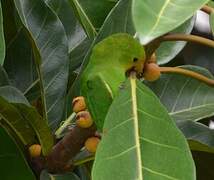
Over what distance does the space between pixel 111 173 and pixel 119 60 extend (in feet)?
0.46

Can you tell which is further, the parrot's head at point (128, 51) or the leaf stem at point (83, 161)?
the leaf stem at point (83, 161)

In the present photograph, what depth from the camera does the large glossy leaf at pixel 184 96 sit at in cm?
102

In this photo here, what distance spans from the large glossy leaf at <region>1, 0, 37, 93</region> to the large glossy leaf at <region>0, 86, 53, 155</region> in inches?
5.2

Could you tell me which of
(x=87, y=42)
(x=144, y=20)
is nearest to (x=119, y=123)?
(x=144, y=20)

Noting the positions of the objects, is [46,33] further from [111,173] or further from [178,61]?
[178,61]

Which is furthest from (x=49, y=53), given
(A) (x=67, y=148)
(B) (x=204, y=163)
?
(B) (x=204, y=163)

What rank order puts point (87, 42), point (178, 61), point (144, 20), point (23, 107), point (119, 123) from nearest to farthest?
point (144, 20) → point (119, 123) → point (23, 107) → point (87, 42) → point (178, 61)

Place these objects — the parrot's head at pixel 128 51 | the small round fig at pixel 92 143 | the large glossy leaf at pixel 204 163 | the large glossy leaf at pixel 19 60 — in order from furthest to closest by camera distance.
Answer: the large glossy leaf at pixel 204 163, the large glossy leaf at pixel 19 60, the small round fig at pixel 92 143, the parrot's head at pixel 128 51

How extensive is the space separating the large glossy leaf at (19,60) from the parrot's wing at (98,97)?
30 centimetres

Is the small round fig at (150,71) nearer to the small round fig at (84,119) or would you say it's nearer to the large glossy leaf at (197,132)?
the small round fig at (84,119)

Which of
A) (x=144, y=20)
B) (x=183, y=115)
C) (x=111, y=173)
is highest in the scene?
(x=144, y=20)

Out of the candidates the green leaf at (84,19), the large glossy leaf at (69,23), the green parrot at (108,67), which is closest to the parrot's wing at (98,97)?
the green parrot at (108,67)

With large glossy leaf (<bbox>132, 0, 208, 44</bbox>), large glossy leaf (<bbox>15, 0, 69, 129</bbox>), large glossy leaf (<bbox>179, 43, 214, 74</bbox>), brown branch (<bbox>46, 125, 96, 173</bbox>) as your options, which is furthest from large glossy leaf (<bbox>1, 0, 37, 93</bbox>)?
large glossy leaf (<bbox>179, 43, 214, 74</bbox>)

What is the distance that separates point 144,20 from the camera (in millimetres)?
592
